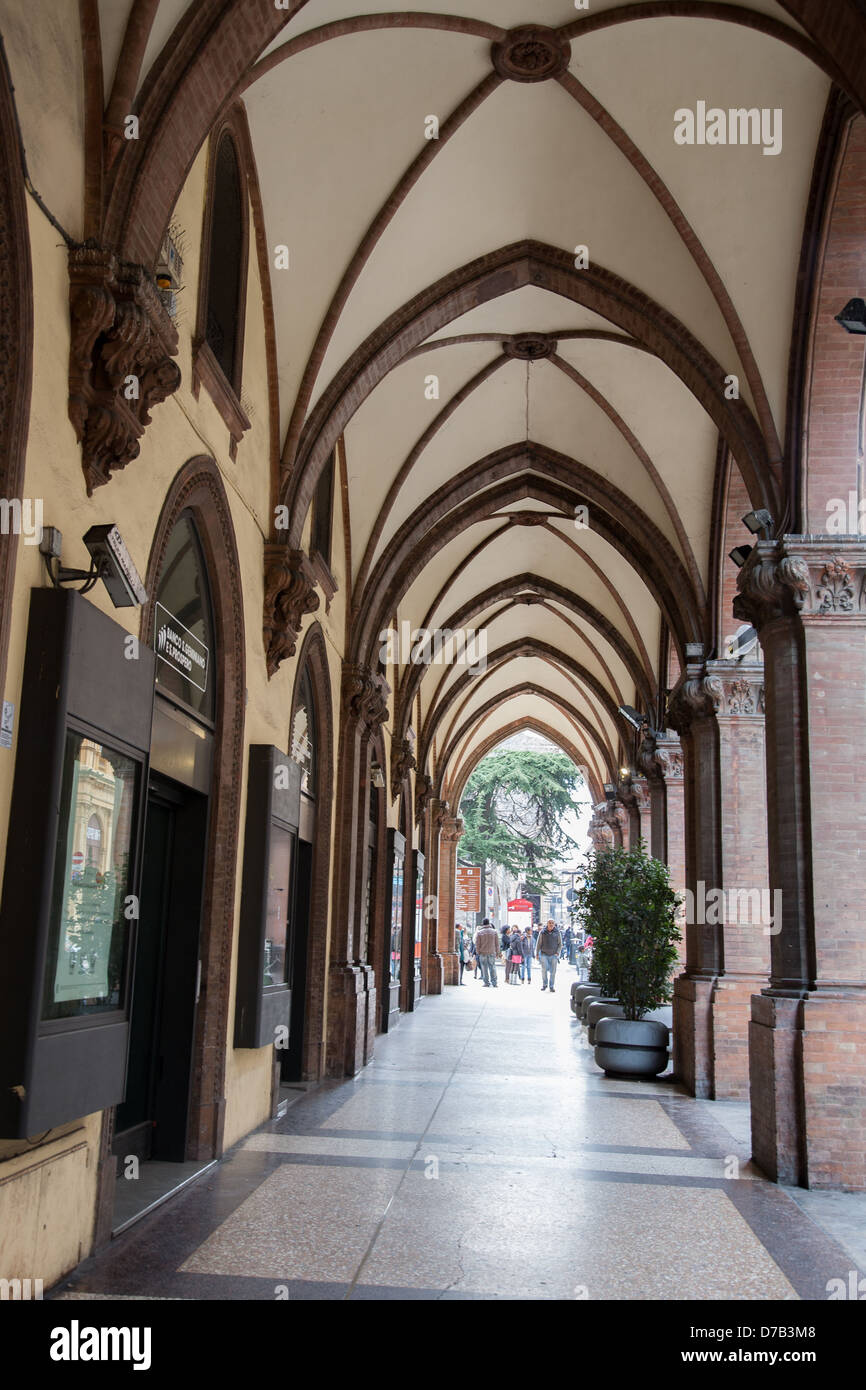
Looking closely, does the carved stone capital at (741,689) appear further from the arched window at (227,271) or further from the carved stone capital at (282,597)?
the arched window at (227,271)

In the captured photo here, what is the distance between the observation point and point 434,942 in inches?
1000

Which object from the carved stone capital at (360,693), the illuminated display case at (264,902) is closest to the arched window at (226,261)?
the illuminated display case at (264,902)

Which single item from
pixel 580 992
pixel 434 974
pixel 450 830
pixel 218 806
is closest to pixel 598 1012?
pixel 580 992

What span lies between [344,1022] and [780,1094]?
16.5ft

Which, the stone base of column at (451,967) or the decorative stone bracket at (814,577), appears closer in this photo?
the decorative stone bracket at (814,577)

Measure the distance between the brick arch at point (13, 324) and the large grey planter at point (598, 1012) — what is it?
36.6 feet

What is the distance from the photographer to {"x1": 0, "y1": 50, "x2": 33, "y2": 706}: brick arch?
4121 millimetres

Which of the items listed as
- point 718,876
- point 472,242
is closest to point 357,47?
point 472,242

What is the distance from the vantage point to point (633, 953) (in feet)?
39.5

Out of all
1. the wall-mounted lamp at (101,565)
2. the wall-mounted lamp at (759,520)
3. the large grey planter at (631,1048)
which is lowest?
the large grey planter at (631,1048)

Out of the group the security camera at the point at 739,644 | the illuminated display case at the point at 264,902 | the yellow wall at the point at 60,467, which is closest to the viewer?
the yellow wall at the point at 60,467

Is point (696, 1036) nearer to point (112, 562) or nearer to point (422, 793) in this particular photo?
point (112, 562)

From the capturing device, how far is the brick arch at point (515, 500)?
12406mm

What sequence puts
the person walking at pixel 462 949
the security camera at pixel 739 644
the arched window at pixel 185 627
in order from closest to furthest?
the arched window at pixel 185 627, the security camera at pixel 739 644, the person walking at pixel 462 949
